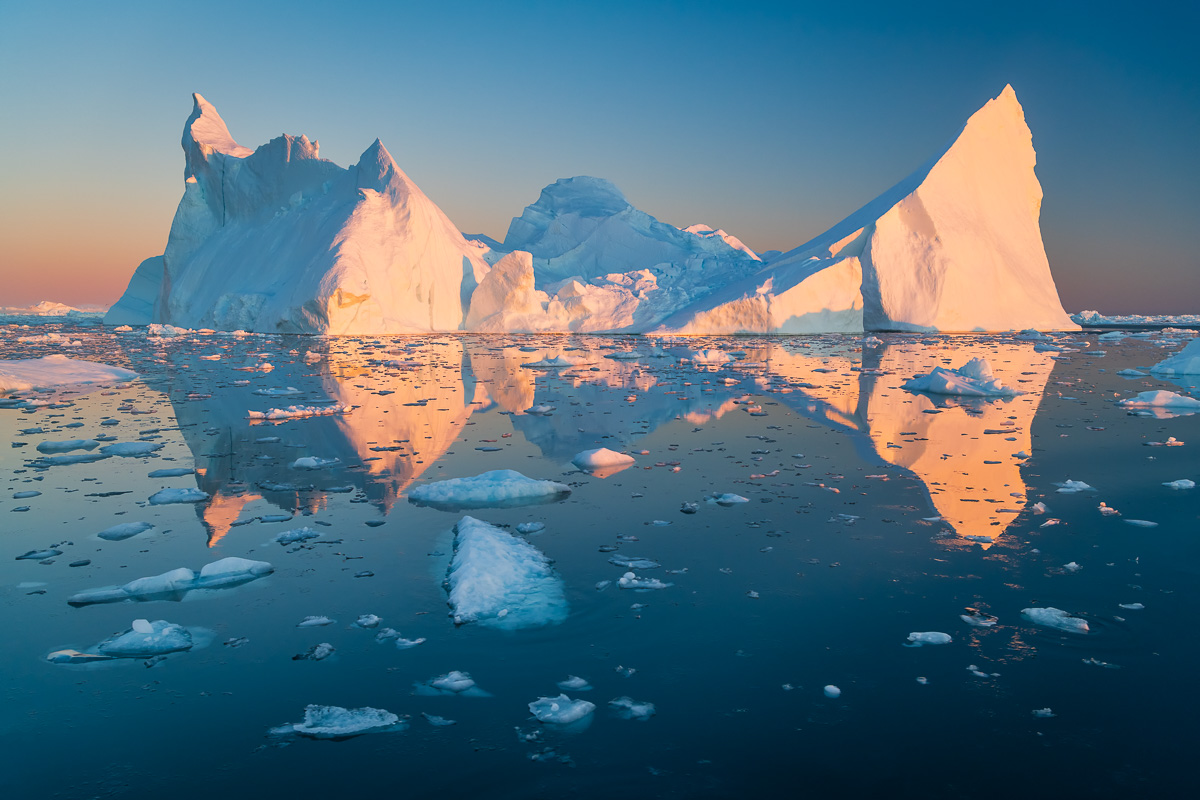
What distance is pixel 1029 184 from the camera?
2711 cm

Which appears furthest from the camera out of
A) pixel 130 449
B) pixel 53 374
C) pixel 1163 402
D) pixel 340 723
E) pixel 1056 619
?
pixel 53 374

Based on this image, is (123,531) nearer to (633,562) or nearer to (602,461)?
(633,562)

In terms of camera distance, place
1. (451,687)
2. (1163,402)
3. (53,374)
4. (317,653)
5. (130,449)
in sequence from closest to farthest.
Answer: (451,687) → (317,653) → (130,449) → (1163,402) → (53,374)

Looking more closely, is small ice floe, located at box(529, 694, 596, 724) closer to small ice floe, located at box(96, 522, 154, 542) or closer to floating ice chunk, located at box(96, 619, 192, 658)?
floating ice chunk, located at box(96, 619, 192, 658)

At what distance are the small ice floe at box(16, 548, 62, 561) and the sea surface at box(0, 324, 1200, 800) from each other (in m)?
0.05

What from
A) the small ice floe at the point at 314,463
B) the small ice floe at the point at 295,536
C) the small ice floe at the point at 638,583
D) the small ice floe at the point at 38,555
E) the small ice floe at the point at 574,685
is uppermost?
the small ice floe at the point at 314,463

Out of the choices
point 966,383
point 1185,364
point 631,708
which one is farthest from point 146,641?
point 1185,364

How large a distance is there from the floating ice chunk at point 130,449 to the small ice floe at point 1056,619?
5938mm

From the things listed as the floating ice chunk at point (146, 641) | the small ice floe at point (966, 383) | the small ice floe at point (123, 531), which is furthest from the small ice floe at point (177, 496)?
the small ice floe at point (966, 383)

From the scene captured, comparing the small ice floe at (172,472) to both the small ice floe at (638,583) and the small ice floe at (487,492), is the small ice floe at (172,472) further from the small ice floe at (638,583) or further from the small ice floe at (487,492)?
the small ice floe at (638,583)

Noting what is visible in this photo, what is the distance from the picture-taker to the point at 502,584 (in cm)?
310

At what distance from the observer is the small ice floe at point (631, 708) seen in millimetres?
2219

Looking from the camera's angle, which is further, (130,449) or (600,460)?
(130,449)

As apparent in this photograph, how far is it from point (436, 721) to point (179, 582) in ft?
5.39
